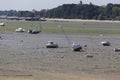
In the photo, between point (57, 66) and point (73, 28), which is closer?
point (57, 66)

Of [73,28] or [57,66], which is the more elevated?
[57,66]

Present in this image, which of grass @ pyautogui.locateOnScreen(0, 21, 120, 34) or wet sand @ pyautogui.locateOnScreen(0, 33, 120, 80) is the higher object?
wet sand @ pyautogui.locateOnScreen(0, 33, 120, 80)

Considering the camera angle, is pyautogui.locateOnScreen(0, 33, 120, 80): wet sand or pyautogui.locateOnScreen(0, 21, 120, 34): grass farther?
pyautogui.locateOnScreen(0, 21, 120, 34): grass

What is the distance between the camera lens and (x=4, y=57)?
135 feet

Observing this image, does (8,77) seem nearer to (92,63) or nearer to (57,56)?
(92,63)

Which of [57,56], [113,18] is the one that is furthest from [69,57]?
[113,18]

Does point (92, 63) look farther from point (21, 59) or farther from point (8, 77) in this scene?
point (8, 77)

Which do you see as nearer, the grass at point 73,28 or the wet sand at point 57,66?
the wet sand at point 57,66

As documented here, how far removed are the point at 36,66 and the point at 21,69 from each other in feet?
8.15

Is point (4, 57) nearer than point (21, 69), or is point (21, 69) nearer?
point (21, 69)

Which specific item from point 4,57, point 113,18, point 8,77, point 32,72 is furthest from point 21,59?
point 113,18

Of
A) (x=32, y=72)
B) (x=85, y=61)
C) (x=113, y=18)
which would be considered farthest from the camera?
(x=113, y=18)

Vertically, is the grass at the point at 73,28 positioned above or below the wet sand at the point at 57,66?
below

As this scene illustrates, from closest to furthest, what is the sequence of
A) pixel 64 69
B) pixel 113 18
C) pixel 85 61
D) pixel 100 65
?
1. pixel 64 69
2. pixel 100 65
3. pixel 85 61
4. pixel 113 18
